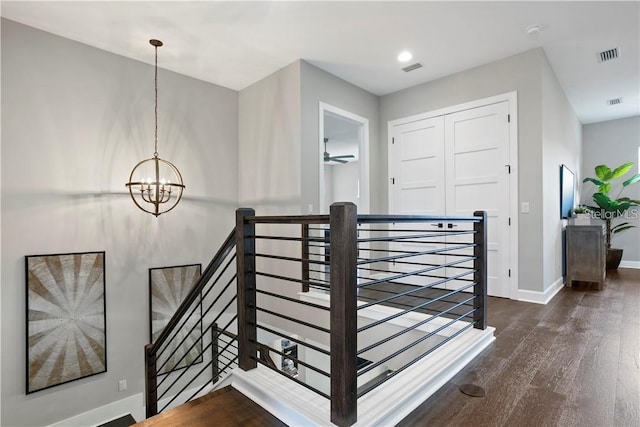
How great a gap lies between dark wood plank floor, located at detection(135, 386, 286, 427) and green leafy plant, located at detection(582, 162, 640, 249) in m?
6.72

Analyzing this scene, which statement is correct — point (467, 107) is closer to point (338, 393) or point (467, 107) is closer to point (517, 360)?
point (517, 360)

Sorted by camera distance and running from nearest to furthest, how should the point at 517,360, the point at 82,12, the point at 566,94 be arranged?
the point at 517,360, the point at 82,12, the point at 566,94

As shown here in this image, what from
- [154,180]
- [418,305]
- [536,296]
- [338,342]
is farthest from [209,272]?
[536,296]

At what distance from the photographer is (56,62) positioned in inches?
125

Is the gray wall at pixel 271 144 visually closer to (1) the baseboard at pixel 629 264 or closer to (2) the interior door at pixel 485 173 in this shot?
(2) the interior door at pixel 485 173

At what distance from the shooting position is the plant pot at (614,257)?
5.75 m

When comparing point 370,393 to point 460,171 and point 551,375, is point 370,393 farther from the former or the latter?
point 460,171

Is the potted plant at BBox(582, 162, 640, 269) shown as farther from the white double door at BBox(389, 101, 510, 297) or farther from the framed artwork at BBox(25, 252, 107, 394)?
the framed artwork at BBox(25, 252, 107, 394)

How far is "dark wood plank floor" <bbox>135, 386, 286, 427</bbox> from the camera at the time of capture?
4.92ft

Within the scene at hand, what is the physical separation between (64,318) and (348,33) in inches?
156

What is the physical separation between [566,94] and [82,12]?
6121mm

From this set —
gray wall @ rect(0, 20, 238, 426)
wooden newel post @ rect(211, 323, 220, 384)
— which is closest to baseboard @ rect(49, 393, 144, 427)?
gray wall @ rect(0, 20, 238, 426)

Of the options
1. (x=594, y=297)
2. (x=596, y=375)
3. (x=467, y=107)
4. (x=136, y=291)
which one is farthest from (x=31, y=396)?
(x=594, y=297)

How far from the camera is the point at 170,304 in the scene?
153 inches
